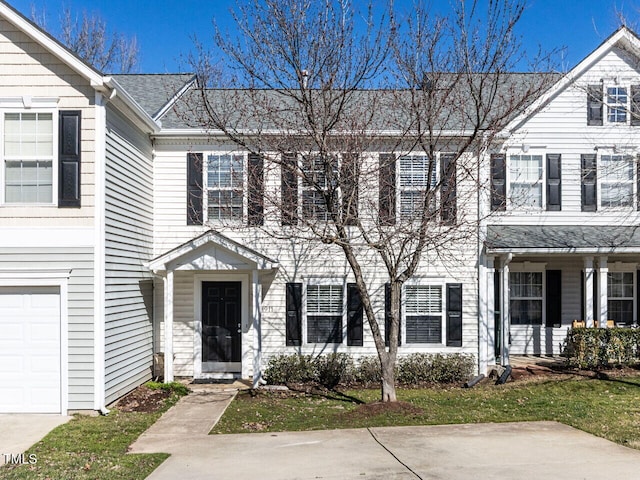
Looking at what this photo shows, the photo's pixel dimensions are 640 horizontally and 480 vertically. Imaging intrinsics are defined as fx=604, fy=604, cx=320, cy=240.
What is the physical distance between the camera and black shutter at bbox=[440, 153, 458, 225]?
34.9 feet

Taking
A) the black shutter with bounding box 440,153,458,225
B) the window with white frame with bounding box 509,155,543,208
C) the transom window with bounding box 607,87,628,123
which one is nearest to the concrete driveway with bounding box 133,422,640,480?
the black shutter with bounding box 440,153,458,225

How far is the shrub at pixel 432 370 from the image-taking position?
42.4ft

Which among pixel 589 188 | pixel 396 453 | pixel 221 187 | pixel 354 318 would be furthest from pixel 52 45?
pixel 589 188

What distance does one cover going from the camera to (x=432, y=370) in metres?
13.0

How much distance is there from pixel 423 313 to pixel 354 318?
1538 mm

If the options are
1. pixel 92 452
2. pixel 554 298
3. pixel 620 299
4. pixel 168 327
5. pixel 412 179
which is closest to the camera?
pixel 92 452

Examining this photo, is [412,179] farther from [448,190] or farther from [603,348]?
[603,348]

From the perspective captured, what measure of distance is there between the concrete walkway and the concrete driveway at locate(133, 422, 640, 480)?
0.04 ft

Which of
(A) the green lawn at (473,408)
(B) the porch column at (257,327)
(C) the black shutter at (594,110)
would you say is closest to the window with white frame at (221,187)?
(B) the porch column at (257,327)

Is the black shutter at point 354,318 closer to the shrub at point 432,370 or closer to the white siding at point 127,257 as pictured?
the shrub at point 432,370

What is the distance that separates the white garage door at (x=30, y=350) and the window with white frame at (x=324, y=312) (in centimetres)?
525

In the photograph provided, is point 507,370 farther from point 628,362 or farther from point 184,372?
point 184,372

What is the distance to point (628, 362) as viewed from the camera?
13609 mm

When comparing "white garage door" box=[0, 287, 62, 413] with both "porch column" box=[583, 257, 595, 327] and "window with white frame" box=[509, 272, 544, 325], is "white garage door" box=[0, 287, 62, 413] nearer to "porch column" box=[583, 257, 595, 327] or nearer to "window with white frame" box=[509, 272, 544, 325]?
"window with white frame" box=[509, 272, 544, 325]
